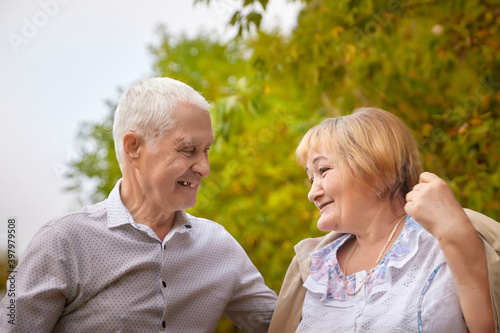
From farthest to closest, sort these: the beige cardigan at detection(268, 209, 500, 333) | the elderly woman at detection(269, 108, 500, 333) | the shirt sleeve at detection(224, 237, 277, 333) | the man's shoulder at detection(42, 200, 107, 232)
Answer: the shirt sleeve at detection(224, 237, 277, 333) → the man's shoulder at detection(42, 200, 107, 232) → the beige cardigan at detection(268, 209, 500, 333) → the elderly woman at detection(269, 108, 500, 333)

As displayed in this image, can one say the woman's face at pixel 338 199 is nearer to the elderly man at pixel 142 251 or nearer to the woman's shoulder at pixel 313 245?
the woman's shoulder at pixel 313 245

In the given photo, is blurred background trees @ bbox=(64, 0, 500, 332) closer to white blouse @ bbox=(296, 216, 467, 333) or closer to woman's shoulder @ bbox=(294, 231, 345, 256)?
woman's shoulder @ bbox=(294, 231, 345, 256)

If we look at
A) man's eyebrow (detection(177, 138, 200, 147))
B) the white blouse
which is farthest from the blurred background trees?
the white blouse

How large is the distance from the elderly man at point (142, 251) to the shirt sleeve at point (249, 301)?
0.04 ft

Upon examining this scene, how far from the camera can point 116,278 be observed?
65.0 inches

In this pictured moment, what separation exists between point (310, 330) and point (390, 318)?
315mm

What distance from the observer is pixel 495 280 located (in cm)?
139

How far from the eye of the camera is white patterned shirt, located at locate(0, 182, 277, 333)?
1.55 metres

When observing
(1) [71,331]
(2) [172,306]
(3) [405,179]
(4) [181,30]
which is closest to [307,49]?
(3) [405,179]

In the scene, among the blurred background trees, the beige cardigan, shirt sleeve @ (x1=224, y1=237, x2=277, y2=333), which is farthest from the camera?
the blurred background trees

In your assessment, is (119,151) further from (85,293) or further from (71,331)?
(71,331)

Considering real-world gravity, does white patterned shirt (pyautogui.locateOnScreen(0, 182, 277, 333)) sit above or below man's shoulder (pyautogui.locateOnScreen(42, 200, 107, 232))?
below

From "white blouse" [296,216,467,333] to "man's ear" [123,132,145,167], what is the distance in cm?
77

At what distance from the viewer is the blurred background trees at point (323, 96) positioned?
2773mm
